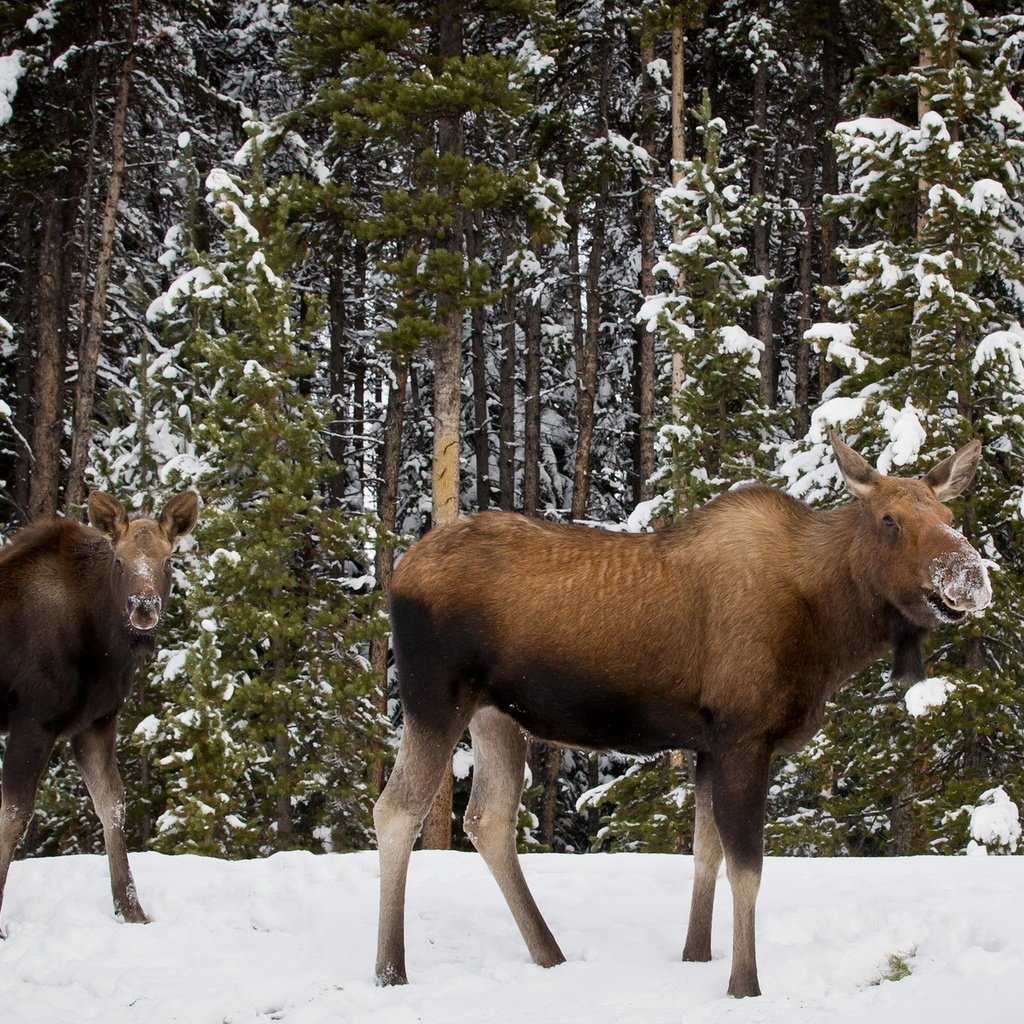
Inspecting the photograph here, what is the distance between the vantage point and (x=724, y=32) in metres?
25.7

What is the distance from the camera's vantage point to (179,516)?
7.47 meters

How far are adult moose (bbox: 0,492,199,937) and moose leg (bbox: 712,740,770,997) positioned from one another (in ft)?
10.7

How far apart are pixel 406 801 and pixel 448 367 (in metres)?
13.1

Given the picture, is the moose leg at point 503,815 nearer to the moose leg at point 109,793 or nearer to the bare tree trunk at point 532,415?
the moose leg at point 109,793

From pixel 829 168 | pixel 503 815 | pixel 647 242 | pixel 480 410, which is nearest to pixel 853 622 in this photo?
pixel 503 815

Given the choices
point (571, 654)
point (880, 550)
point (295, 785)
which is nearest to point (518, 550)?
point (571, 654)

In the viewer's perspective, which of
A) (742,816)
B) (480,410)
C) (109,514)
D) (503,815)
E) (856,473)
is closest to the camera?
(742,816)

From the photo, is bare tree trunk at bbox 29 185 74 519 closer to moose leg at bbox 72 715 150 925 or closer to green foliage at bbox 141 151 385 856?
green foliage at bbox 141 151 385 856

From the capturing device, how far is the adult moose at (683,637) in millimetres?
5363

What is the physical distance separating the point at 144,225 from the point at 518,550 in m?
21.5

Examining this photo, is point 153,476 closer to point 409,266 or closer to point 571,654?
point 409,266

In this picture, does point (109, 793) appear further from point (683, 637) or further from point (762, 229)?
point (762, 229)

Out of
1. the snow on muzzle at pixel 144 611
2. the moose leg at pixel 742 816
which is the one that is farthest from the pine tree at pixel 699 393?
the moose leg at pixel 742 816

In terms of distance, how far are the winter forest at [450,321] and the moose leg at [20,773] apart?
3120 mm
